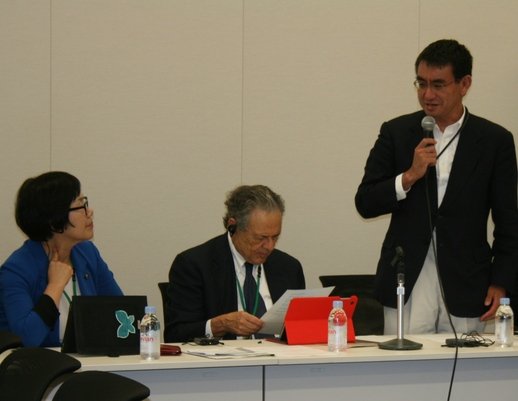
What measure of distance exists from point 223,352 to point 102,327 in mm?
447

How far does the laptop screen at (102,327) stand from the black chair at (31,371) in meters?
0.73

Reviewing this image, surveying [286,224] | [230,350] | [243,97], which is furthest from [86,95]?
[230,350]

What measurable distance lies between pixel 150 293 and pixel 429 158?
107 inches

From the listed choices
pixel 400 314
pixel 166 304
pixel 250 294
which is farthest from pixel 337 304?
pixel 166 304

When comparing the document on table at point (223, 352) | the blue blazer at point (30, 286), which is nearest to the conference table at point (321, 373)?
the document on table at point (223, 352)

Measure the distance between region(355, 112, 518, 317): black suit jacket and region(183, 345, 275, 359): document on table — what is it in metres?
0.79

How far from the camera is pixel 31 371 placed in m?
2.43

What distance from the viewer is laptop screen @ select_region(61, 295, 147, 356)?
10.9 ft

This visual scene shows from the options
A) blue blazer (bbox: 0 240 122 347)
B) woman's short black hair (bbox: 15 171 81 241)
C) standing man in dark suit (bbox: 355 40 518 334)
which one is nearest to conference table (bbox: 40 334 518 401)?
standing man in dark suit (bbox: 355 40 518 334)

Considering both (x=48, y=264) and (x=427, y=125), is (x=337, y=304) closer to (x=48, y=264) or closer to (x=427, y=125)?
(x=427, y=125)

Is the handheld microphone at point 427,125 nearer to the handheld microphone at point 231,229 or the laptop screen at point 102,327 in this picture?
the handheld microphone at point 231,229

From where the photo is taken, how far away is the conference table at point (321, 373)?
3148 mm

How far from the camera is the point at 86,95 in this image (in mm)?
5668

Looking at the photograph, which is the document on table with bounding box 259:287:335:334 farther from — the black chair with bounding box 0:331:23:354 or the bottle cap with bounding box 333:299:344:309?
the black chair with bounding box 0:331:23:354
